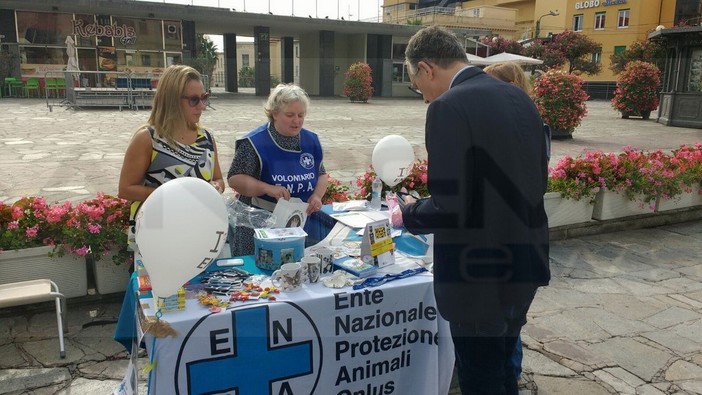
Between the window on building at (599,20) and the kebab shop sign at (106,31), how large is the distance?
35.5 metres

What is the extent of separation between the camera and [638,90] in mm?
18484

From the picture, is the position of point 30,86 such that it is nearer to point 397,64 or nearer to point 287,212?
point 397,64

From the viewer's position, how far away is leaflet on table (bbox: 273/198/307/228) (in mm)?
2803

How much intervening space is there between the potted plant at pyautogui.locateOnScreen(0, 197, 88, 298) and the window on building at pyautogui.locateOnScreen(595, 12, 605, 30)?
4656 centimetres

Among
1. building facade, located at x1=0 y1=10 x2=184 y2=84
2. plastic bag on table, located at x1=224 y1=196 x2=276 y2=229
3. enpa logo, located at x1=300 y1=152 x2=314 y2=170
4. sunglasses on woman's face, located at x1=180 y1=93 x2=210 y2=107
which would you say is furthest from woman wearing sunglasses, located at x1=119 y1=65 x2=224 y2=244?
building facade, located at x1=0 y1=10 x2=184 y2=84

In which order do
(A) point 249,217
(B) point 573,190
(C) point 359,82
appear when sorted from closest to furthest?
(A) point 249,217 < (B) point 573,190 < (C) point 359,82

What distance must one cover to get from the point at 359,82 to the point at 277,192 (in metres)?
22.7

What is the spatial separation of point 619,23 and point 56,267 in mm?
46016

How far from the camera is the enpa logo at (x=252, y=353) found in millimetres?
1976

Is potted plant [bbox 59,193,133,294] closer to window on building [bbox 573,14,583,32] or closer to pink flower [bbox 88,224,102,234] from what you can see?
pink flower [bbox 88,224,102,234]

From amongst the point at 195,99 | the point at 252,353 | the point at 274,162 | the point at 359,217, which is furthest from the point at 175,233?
the point at 359,217

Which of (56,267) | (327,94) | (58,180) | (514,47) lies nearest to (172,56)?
(327,94)

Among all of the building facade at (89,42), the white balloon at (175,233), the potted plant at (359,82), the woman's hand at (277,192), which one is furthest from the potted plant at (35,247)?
the potted plant at (359,82)

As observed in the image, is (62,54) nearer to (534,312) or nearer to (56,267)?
(56,267)
